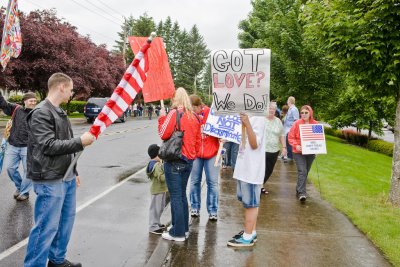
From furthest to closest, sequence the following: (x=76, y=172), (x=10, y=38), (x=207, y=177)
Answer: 1. (x=10, y=38)
2. (x=207, y=177)
3. (x=76, y=172)

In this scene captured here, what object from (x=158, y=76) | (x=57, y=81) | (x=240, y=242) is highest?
(x=158, y=76)

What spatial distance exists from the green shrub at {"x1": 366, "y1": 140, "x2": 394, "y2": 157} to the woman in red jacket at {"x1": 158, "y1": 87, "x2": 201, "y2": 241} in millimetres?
22640

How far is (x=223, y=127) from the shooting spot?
7562 mm

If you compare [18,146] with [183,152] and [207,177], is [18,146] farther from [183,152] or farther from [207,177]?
[183,152]

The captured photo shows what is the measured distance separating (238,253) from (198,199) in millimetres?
1741

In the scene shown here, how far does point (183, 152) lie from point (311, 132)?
4.14m

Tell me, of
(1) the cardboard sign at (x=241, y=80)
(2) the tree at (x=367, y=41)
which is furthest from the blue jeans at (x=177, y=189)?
(2) the tree at (x=367, y=41)

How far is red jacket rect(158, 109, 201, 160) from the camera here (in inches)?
206

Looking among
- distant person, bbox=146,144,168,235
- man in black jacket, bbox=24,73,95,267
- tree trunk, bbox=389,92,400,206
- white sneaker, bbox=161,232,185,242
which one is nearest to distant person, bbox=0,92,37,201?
distant person, bbox=146,144,168,235

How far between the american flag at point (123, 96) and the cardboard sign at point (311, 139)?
16.5 feet

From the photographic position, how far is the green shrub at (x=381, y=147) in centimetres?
2556

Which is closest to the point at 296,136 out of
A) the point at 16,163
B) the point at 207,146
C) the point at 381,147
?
the point at 207,146

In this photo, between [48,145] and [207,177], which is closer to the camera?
[48,145]

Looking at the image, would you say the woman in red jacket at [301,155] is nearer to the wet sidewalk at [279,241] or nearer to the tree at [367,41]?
the wet sidewalk at [279,241]
